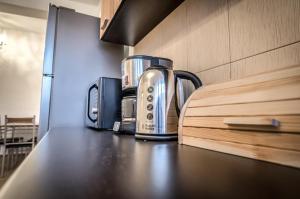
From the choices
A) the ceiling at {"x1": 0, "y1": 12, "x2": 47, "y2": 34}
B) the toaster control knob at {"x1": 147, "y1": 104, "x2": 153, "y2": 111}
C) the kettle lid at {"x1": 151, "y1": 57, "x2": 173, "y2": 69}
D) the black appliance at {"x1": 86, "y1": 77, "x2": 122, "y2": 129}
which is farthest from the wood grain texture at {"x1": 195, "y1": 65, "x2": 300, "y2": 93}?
the ceiling at {"x1": 0, "y1": 12, "x2": 47, "y2": 34}

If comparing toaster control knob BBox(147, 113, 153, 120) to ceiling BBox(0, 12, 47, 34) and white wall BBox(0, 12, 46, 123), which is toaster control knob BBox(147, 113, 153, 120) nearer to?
ceiling BBox(0, 12, 47, 34)

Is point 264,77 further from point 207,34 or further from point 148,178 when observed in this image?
point 207,34

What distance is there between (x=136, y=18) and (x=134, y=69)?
1.09ft

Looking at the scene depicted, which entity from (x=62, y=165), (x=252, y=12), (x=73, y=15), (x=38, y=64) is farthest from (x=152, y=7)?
(x=38, y=64)

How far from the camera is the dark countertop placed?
23 cm

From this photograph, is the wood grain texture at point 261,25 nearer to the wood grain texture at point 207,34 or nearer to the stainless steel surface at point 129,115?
the wood grain texture at point 207,34

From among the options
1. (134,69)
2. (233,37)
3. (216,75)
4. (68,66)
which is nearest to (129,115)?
(134,69)

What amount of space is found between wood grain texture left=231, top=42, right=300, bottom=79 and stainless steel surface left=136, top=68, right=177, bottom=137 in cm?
21

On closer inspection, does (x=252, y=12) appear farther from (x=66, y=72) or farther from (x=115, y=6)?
(x=66, y=72)

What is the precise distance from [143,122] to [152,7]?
62 centimetres

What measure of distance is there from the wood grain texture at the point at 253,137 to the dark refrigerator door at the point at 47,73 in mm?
1197

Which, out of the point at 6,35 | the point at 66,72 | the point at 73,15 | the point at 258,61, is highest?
the point at 6,35

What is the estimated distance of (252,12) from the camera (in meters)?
0.65

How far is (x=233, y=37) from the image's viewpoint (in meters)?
0.71
